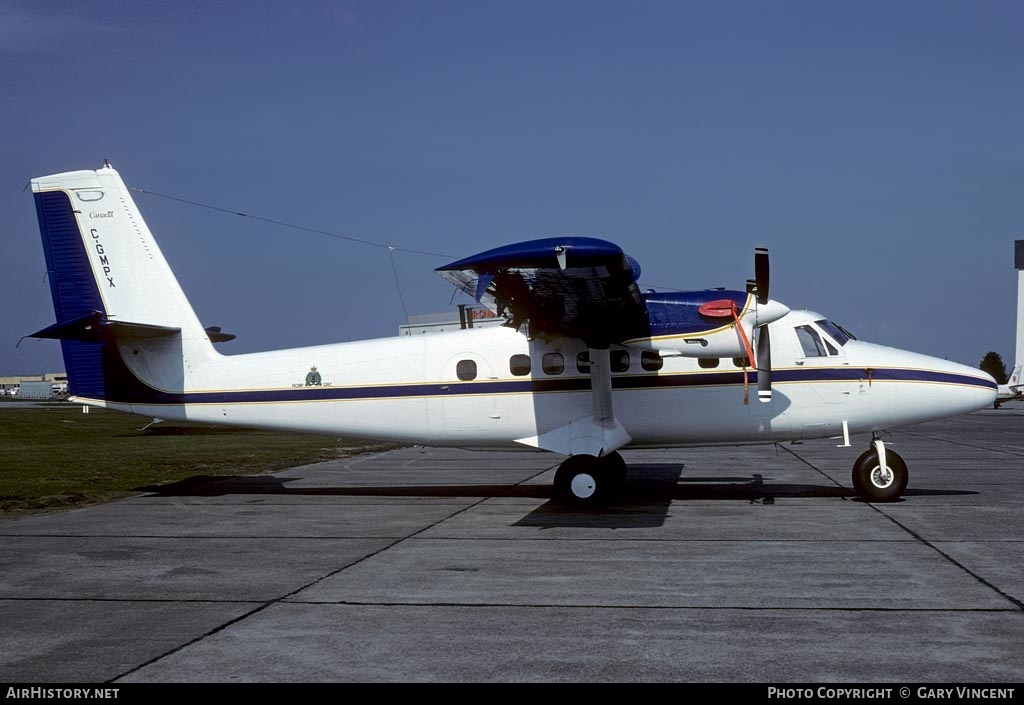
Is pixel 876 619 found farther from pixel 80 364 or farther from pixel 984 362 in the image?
pixel 984 362

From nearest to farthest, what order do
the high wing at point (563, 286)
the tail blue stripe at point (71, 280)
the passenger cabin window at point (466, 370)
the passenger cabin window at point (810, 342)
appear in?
the high wing at point (563, 286) → the passenger cabin window at point (810, 342) → the passenger cabin window at point (466, 370) → the tail blue stripe at point (71, 280)

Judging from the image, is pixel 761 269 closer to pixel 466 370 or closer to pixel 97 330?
pixel 466 370

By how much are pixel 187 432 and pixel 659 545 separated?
→ 3780 cm

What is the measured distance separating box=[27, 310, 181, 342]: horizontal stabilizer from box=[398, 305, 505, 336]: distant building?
466 cm

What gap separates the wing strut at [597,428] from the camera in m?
14.3

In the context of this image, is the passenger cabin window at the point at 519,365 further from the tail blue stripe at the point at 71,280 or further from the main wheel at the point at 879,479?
the tail blue stripe at the point at 71,280

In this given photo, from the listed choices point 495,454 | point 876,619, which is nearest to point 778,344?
point 876,619

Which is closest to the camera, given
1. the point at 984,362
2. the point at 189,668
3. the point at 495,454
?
the point at 189,668

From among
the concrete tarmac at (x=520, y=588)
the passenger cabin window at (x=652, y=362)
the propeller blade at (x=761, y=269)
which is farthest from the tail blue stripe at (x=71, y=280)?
the propeller blade at (x=761, y=269)

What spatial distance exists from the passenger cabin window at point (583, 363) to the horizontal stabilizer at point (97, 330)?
22.9 feet

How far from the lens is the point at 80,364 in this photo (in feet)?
53.8

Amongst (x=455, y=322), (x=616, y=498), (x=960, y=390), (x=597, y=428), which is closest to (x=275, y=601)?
(x=597, y=428)

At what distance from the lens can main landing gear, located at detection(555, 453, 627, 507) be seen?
13.9 m

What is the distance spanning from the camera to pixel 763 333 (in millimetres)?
13977
